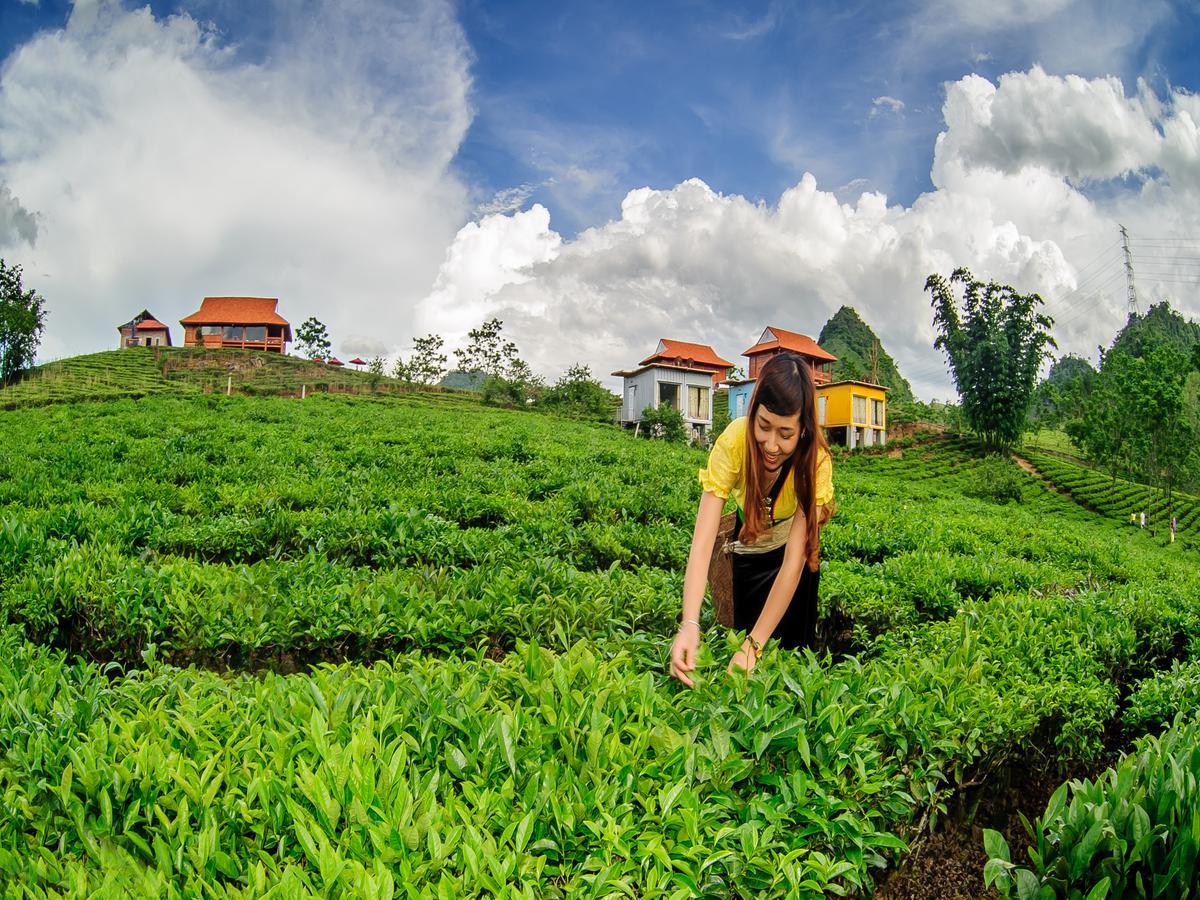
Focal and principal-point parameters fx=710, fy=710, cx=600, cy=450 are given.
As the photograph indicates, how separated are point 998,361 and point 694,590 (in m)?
44.5

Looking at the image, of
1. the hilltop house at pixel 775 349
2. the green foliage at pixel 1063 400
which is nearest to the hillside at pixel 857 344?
the green foliage at pixel 1063 400

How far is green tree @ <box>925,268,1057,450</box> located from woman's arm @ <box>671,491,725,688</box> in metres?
43.7

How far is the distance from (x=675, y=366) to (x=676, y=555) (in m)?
35.3

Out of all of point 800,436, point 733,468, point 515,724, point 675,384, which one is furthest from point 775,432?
point 675,384

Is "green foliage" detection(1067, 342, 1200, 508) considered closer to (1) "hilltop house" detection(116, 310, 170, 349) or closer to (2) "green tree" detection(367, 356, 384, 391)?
(2) "green tree" detection(367, 356, 384, 391)

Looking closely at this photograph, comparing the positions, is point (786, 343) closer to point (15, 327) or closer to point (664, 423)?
point (664, 423)

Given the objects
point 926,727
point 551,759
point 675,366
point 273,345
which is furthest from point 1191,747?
point 273,345

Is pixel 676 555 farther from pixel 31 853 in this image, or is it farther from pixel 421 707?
pixel 31 853

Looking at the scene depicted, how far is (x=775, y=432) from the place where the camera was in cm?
288

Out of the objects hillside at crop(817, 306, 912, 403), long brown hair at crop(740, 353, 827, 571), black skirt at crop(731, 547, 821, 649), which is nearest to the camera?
long brown hair at crop(740, 353, 827, 571)

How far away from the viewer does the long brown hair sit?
280cm

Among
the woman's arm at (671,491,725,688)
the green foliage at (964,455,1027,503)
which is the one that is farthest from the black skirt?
the green foliage at (964,455,1027,503)

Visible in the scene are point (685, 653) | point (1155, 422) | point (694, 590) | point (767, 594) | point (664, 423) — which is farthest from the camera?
point (664, 423)

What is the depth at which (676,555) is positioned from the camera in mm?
6207
